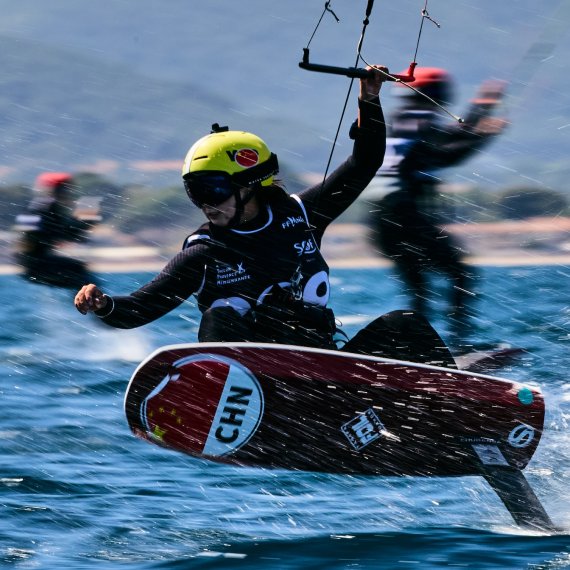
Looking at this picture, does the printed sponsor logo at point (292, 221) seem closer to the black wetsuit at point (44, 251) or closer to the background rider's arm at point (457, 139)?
A: the background rider's arm at point (457, 139)

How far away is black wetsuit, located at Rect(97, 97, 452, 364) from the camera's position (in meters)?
4.68

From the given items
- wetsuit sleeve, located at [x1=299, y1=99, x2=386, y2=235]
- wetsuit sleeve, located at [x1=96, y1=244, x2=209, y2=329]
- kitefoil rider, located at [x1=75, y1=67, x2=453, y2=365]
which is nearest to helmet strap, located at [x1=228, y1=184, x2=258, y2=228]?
kitefoil rider, located at [x1=75, y1=67, x2=453, y2=365]

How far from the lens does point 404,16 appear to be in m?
26.0

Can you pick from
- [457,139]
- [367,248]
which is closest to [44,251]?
[457,139]

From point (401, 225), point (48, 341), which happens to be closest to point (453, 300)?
point (401, 225)

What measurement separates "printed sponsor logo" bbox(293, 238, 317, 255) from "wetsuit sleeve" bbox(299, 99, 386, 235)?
113 millimetres

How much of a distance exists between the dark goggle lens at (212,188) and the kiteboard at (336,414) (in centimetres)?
56

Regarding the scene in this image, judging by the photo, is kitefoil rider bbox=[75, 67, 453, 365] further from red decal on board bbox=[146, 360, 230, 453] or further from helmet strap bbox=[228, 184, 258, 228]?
red decal on board bbox=[146, 360, 230, 453]

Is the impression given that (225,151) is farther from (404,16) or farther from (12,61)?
(12,61)

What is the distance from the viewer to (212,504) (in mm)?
5043

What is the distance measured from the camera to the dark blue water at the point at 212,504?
4.33 m

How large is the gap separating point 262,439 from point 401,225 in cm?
215

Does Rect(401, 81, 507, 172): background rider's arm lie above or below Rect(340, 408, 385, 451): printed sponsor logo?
above

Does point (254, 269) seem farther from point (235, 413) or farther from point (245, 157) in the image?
point (235, 413)
